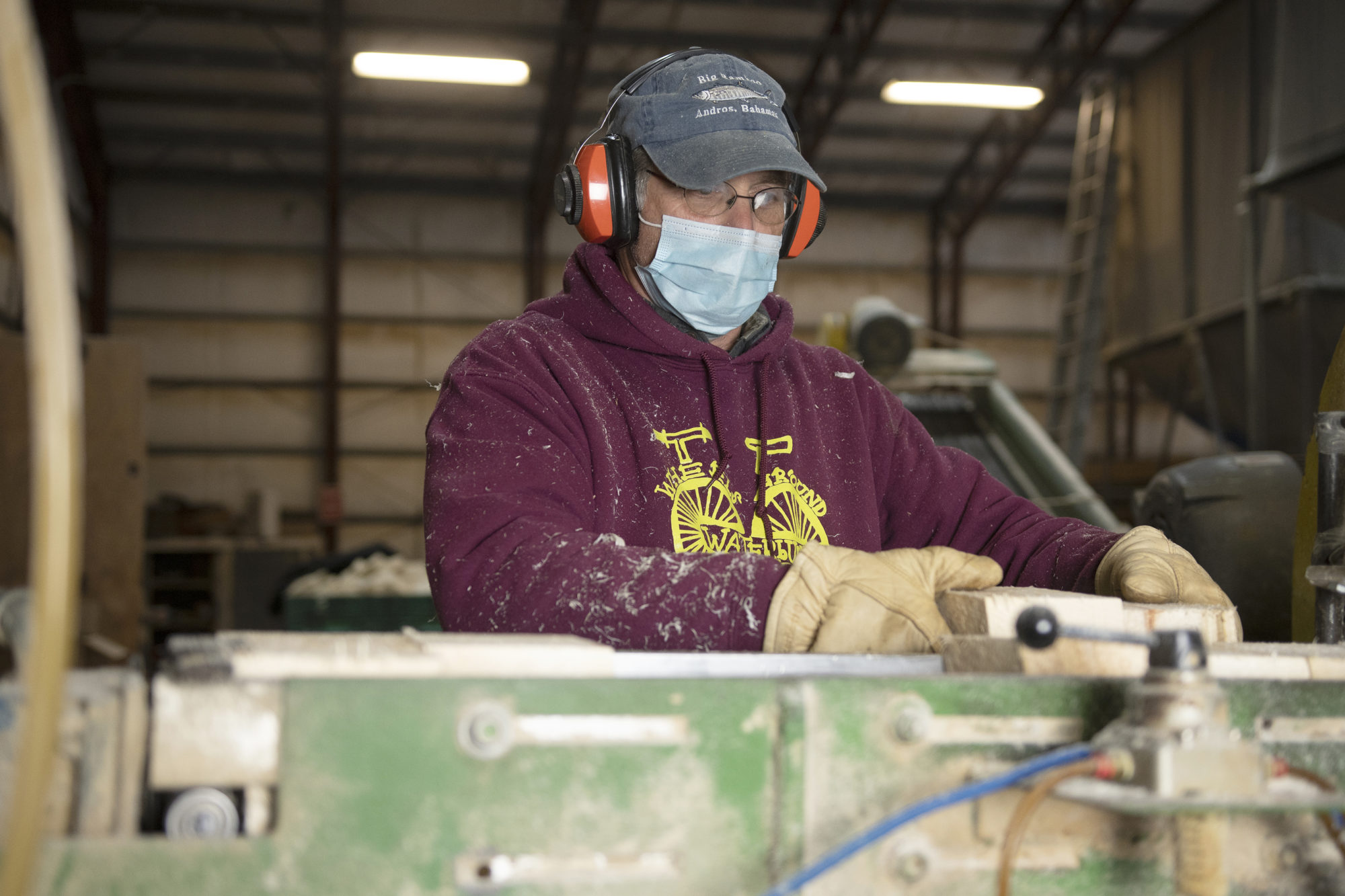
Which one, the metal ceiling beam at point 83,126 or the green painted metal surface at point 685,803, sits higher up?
the metal ceiling beam at point 83,126

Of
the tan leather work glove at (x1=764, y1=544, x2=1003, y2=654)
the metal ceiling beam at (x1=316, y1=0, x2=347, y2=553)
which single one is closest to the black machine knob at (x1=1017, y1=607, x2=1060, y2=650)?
the tan leather work glove at (x1=764, y1=544, x2=1003, y2=654)

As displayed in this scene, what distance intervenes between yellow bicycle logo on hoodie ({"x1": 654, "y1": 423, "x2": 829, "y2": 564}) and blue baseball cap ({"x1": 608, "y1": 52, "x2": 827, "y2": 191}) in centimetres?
38

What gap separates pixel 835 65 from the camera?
1059 centimetres

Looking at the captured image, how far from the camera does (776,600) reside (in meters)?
1.04

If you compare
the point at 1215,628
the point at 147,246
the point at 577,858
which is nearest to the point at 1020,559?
the point at 1215,628

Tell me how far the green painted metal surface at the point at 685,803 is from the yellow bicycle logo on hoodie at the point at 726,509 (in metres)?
0.79

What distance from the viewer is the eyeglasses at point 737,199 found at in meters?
1.69

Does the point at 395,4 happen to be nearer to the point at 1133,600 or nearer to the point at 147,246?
the point at 147,246

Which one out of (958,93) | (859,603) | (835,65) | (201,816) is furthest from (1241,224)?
(201,816)

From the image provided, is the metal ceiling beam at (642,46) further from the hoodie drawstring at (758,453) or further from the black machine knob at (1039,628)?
the black machine knob at (1039,628)

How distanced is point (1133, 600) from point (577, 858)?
2.79 ft

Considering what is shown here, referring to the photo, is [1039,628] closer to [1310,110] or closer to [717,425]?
[717,425]

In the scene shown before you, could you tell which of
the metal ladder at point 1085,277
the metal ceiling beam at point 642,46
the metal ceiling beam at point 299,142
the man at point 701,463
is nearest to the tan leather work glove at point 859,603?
the man at point 701,463

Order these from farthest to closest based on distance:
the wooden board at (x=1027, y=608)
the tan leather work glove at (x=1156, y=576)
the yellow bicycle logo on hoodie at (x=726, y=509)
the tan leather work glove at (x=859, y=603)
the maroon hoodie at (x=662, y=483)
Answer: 1. the yellow bicycle logo on hoodie at (x=726, y=509)
2. the tan leather work glove at (x=1156, y=576)
3. the maroon hoodie at (x=662, y=483)
4. the tan leather work glove at (x=859, y=603)
5. the wooden board at (x=1027, y=608)
